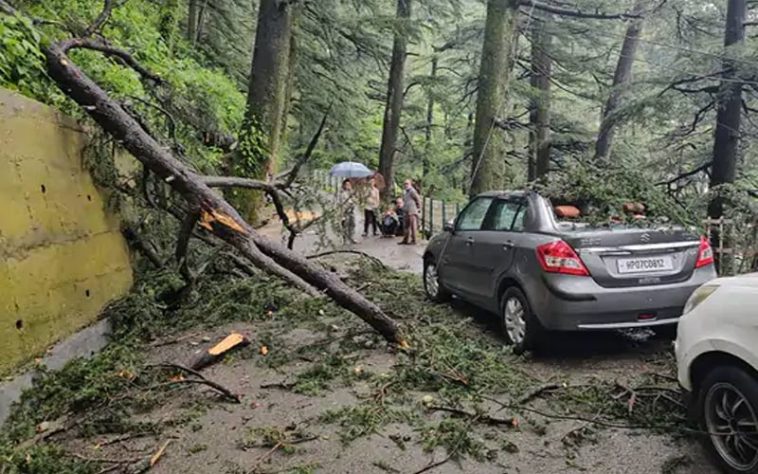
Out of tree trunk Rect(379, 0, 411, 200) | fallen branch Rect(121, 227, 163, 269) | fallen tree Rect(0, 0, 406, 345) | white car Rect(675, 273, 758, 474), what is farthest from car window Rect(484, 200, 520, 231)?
tree trunk Rect(379, 0, 411, 200)

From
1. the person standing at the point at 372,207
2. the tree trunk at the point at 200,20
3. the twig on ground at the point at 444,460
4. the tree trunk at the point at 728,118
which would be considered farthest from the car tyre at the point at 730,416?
the tree trunk at the point at 200,20

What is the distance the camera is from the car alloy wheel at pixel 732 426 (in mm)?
2846

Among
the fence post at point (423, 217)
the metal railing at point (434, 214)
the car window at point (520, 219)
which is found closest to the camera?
the car window at point (520, 219)

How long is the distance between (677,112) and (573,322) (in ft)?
28.5

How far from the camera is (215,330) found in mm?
5891

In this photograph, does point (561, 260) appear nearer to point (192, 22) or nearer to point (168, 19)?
point (168, 19)

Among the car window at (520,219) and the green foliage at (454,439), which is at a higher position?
the car window at (520,219)

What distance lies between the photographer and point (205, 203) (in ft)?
17.8

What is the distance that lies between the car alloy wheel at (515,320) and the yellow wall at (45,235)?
13.7 feet

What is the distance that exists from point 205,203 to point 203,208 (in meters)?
0.06

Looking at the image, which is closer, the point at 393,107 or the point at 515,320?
the point at 515,320

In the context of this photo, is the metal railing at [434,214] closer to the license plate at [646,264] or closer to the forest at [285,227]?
the forest at [285,227]

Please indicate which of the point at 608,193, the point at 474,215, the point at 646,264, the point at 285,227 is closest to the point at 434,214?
the point at 285,227

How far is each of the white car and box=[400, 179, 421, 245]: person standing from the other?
34.1 ft
